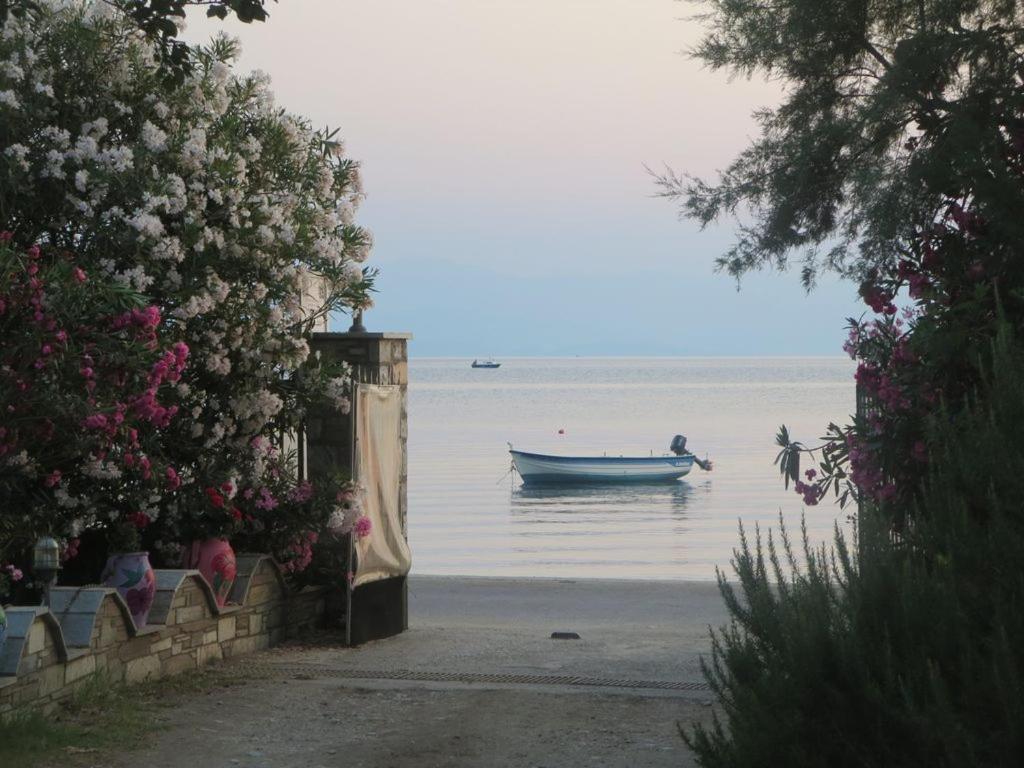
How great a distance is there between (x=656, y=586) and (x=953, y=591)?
11.2 metres

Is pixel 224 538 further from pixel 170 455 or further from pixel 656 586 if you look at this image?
pixel 656 586

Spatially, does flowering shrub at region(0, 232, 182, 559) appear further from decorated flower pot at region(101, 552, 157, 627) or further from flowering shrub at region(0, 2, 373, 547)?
decorated flower pot at region(101, 552, 157, 627)

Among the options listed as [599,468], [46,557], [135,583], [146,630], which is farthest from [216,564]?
[599,468]

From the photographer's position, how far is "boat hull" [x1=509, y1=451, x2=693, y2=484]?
41531mm

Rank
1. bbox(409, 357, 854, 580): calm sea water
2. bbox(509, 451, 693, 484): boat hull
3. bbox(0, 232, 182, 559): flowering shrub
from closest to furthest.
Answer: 1. bbox(0, 232, 182, 559): flowering shrub
2. bbox(409, 357, 854, 580): calm sea water
3. bbox(509, 451, 693, 484): boat hull

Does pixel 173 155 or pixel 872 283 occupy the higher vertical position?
pixel 173 155

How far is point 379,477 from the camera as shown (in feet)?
35.9

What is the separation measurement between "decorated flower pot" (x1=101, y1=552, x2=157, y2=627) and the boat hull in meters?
32.6

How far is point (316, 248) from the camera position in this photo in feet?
33.6

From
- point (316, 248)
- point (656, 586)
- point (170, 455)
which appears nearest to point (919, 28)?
point (316, 248)

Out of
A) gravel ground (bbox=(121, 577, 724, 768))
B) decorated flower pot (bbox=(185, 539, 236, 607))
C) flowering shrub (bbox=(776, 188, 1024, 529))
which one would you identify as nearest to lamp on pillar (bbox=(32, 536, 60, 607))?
gravel ground (bbox=(121, 577, 724, 768))

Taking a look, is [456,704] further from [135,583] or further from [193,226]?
[193,226]

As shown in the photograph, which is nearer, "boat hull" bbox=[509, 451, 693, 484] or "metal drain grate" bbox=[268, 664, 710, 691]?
"metal drain grate" bbox=[268, 664, 710, 691]

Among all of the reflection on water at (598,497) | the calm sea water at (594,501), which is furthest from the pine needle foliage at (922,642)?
the reflection on water at (598,497)
